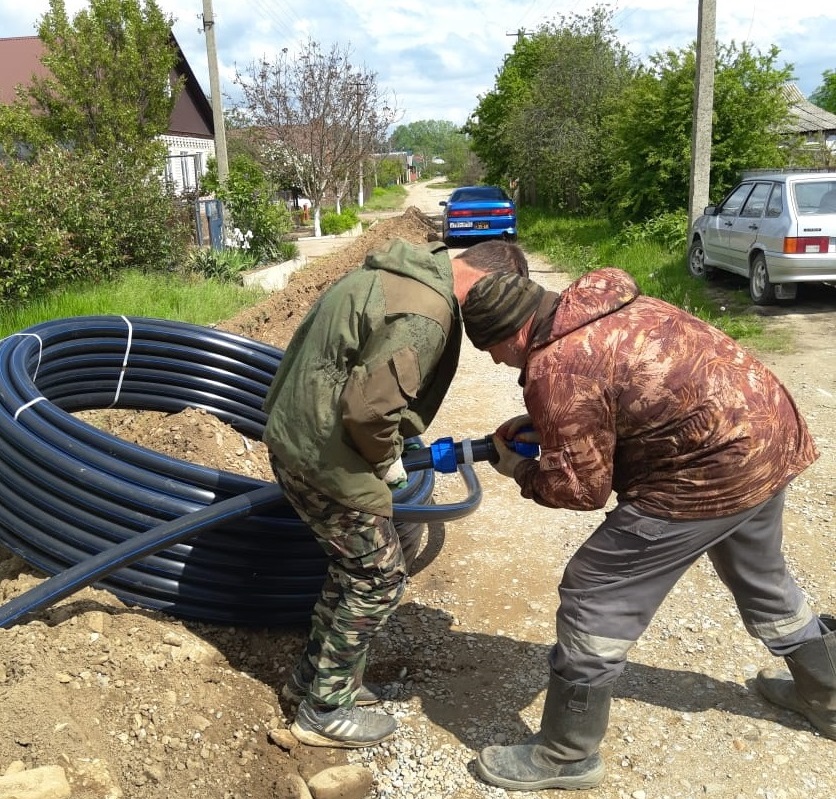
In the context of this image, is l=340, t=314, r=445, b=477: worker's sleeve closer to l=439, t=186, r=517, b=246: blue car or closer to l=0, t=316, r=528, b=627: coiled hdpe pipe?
l=0, t=316, r=528, b=627: coiled hdpe pipe

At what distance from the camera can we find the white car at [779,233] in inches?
391

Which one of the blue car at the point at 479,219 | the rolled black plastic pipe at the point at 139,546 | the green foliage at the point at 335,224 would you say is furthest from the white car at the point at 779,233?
the green foliage at the point at 335,224

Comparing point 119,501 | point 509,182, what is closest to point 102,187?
point 119,501

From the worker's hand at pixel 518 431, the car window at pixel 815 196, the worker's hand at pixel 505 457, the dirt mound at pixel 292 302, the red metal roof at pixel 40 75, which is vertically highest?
the red metal roof at pixel 40 75

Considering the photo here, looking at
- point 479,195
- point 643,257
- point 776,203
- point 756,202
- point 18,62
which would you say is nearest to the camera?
point 776,203

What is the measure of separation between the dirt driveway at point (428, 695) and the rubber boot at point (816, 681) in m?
0.07

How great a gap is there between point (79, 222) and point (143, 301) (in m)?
Answer: 1.37

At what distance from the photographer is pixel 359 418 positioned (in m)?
2.43

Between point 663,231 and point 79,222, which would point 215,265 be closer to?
point 79,222

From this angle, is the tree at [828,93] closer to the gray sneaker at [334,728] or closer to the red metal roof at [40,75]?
the red metal roof at [40,75]

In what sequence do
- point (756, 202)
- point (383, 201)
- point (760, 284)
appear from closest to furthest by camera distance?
point (760, 284) → point (756, 202) → point (383, 201)

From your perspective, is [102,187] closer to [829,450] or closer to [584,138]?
[829,450]

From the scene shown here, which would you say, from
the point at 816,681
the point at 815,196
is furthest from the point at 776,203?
the point at 816,681

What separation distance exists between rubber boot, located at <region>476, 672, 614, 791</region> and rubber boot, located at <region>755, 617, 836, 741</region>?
0.76 metres
